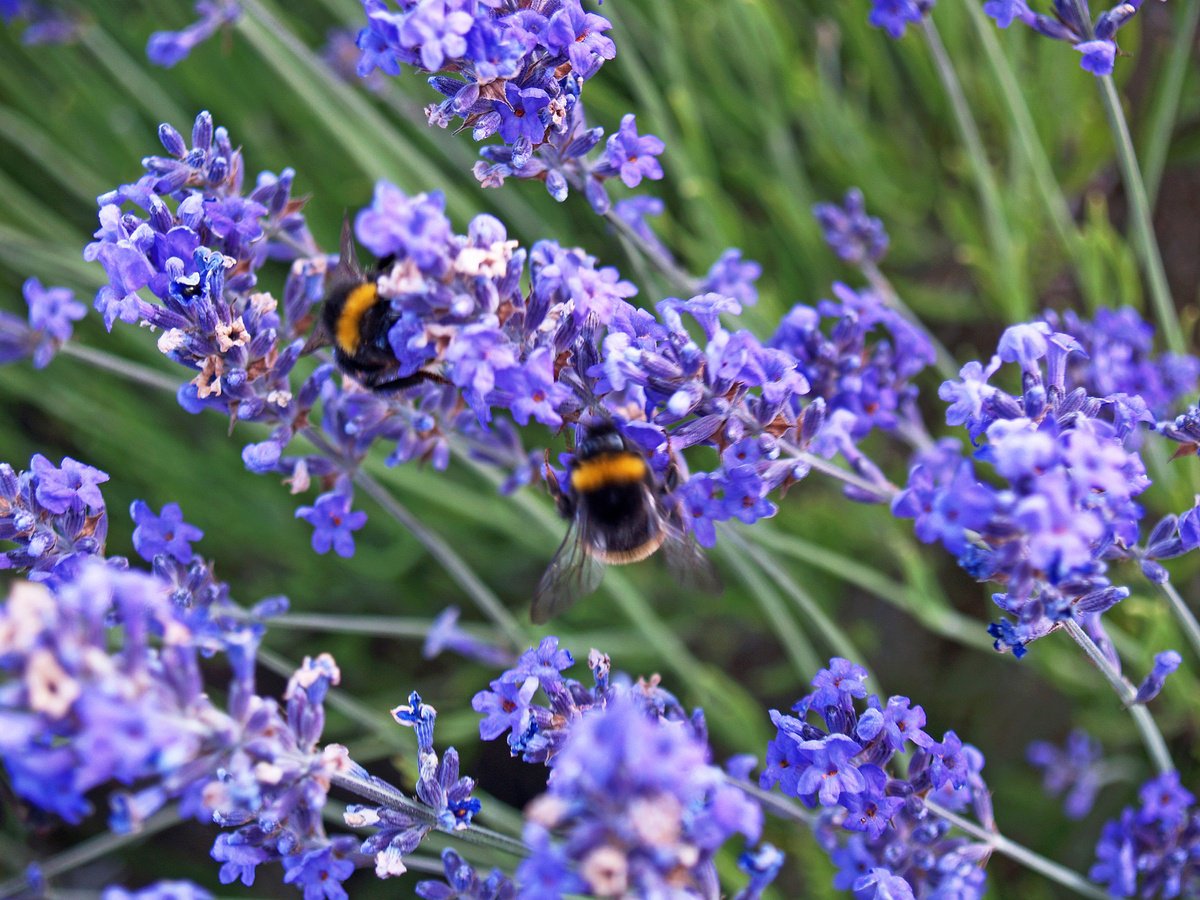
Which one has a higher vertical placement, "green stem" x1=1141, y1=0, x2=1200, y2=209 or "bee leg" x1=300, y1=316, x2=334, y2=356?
"bee leg" x1=300, y1=316, x2=334, y2=356

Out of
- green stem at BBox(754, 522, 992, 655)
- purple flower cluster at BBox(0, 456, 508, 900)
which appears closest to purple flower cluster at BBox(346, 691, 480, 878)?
purple flower cluster at BBox(0, 456, 508, 900)

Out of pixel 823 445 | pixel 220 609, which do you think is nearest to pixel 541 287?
pixel 823 445

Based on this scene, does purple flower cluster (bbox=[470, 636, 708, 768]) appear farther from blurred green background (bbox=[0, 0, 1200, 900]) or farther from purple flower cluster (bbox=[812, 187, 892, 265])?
purple flower cluster (bbox=[812, 187, 892, 265])

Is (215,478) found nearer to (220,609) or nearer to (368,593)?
(368,593)

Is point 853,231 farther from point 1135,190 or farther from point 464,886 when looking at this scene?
point 464,886

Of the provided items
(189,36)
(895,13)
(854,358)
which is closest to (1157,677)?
(854,358)
